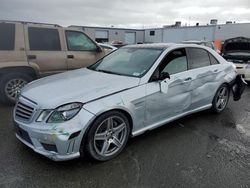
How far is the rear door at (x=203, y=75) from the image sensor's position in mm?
4246

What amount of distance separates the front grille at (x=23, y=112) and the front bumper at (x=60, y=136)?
0.43ft

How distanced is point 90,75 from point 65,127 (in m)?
1.33

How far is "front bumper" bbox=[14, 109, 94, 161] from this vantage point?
8.77ft

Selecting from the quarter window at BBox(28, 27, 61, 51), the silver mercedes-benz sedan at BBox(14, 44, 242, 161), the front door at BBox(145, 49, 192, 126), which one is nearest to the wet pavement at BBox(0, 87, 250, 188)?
the silver mercedes-benz sedan at BBox(14, 44, 242, 161)

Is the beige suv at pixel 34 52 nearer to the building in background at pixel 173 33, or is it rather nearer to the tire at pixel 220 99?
the tire at pixel 220 99

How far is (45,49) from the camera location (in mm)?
5723

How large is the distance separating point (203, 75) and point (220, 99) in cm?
102

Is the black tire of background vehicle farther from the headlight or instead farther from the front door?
the front door

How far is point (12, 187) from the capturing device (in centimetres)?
258

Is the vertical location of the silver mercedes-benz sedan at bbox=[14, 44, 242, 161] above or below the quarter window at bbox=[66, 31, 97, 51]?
below

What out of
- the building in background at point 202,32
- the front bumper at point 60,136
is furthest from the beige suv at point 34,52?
the building in background at point 202,32

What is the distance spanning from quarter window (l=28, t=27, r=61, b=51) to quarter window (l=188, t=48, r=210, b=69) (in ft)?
11.2

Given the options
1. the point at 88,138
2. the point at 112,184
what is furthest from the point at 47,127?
the point at 112,184

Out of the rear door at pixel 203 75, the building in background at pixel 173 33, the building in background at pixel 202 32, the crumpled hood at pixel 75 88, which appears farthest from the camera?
the building in background at pixel 173 33
